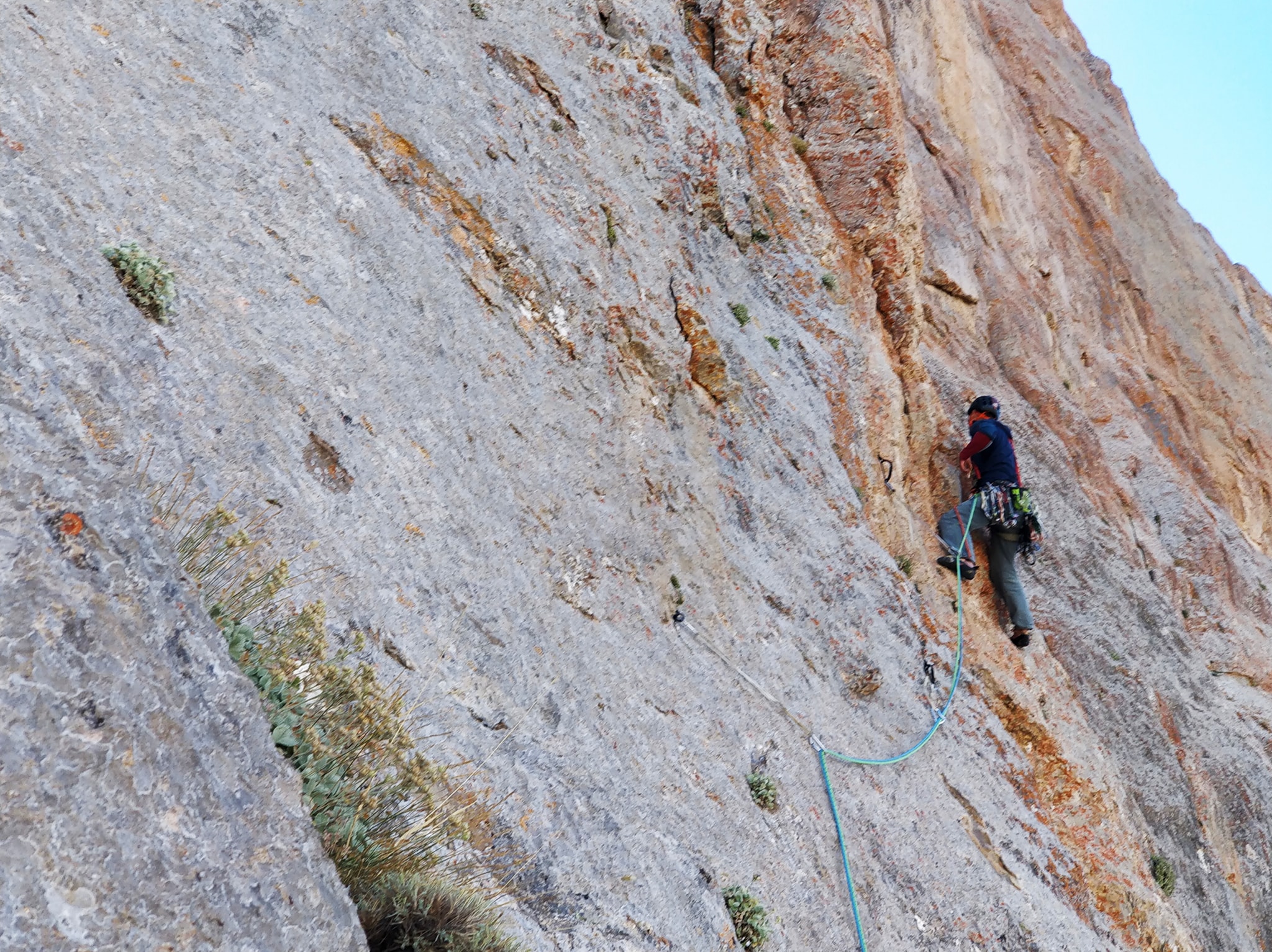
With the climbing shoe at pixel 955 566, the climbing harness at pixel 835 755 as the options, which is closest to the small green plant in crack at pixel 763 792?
the climbing harness at pixel 835 755

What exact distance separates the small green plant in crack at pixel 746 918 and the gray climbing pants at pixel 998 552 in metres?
7.83

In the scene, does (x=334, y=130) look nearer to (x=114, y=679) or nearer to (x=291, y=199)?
(x=291, y=199)

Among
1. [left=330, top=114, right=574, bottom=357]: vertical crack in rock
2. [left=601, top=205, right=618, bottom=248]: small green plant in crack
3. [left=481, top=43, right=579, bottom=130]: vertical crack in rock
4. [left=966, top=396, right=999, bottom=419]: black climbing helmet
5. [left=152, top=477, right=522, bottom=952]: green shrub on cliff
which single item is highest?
[left=966, top=396, right=999, bottom=419]: black climbing helmet

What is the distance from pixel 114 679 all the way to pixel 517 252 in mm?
6597

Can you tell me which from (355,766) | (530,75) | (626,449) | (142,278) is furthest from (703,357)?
(355,766)

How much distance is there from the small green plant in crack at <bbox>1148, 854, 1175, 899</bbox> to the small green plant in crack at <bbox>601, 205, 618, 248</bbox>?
9.96m

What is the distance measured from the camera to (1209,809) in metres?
14.7

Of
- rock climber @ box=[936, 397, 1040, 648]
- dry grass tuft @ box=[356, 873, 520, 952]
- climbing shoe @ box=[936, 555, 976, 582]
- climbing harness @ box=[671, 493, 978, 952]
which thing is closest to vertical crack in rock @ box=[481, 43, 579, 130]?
Result: climbing harness @ box=[671, 493, 978, 952]

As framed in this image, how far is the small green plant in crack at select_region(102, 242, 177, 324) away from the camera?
5.14 meters

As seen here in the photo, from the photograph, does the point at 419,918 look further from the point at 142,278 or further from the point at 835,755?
→ the point at 835,755

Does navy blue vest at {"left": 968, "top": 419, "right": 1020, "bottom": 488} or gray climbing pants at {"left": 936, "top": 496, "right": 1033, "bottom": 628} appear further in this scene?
gray climbing pants at {"left": 936, "top": 496, "right": 1033, "bottom": 628}

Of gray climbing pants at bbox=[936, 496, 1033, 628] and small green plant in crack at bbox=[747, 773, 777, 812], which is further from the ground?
gray climbing pants at bbox=[936, 496, 1033, 628]

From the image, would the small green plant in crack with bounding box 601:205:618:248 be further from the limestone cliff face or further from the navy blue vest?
the navy blue vest

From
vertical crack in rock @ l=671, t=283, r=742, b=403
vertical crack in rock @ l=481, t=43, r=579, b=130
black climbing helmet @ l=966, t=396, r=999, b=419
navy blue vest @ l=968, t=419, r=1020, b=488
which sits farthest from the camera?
black climbing helmet @ l=966, t=396, r=999, b=419
